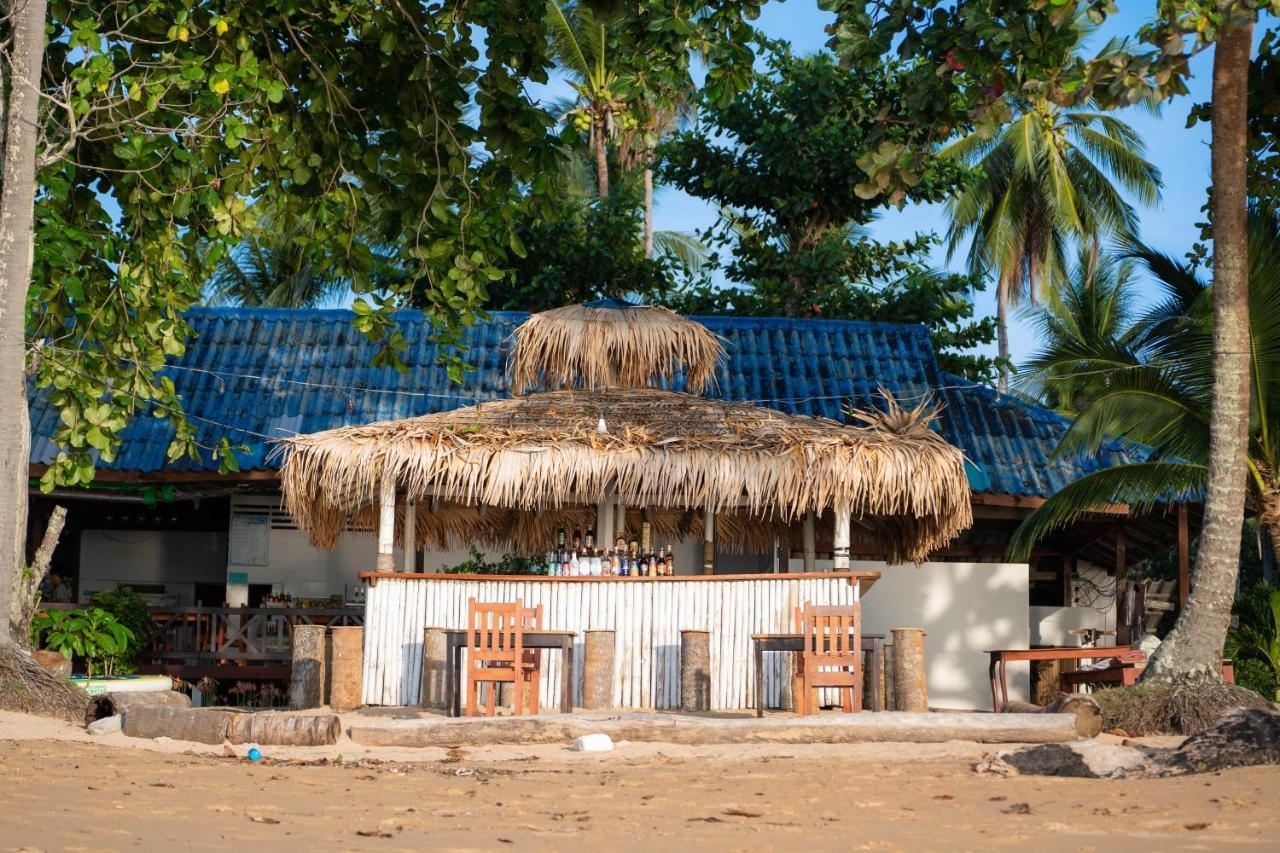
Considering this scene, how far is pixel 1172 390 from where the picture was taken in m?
11.8

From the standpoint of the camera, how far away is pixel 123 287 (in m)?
10.4

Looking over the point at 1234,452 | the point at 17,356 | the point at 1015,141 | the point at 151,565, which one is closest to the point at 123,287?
the point at 17,356

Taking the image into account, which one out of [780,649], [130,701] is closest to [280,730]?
[130,701]

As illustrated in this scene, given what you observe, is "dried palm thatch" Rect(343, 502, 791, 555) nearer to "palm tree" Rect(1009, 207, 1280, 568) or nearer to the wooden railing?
the wooden railing

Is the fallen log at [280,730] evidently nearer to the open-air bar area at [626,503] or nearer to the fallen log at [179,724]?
the fallen log at [179,724]

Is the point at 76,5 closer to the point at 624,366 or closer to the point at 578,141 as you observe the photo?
the point at 578,141

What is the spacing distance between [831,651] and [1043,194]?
Result: 17.9 metres

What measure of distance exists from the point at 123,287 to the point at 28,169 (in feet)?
3.95

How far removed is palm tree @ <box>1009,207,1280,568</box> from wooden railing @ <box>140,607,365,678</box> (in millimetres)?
6589

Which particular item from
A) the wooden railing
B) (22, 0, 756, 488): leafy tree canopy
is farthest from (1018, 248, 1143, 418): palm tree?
the wooden railing

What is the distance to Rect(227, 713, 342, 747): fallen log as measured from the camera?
28.5 feet

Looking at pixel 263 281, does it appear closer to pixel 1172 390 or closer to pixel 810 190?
pixel 810 190

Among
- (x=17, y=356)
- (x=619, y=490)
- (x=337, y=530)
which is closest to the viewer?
(x=17, y=356)

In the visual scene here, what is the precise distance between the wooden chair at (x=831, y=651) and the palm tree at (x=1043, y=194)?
55.5ft
